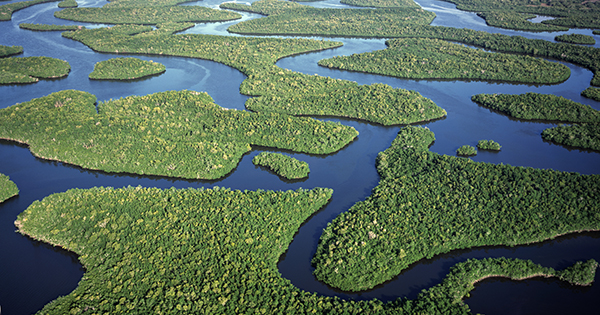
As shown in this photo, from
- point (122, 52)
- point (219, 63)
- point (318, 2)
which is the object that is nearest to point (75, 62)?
point (122, 52)

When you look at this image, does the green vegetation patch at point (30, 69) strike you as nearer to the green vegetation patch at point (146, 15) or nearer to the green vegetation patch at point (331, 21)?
the green vegetation patch at point (146, 15)

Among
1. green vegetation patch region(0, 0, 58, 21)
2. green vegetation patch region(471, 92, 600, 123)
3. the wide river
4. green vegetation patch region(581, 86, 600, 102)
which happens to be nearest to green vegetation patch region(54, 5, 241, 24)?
green vegetation patch region(0, 0, 58, 21)

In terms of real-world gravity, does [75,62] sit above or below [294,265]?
above

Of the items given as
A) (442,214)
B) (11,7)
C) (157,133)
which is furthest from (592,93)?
(11,7)

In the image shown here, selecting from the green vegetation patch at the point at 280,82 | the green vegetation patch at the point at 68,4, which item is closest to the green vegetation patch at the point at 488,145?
A: the green vegetation patch at the point at 280,82

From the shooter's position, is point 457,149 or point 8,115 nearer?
point 457,149

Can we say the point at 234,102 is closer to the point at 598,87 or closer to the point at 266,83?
the point at 266,83
